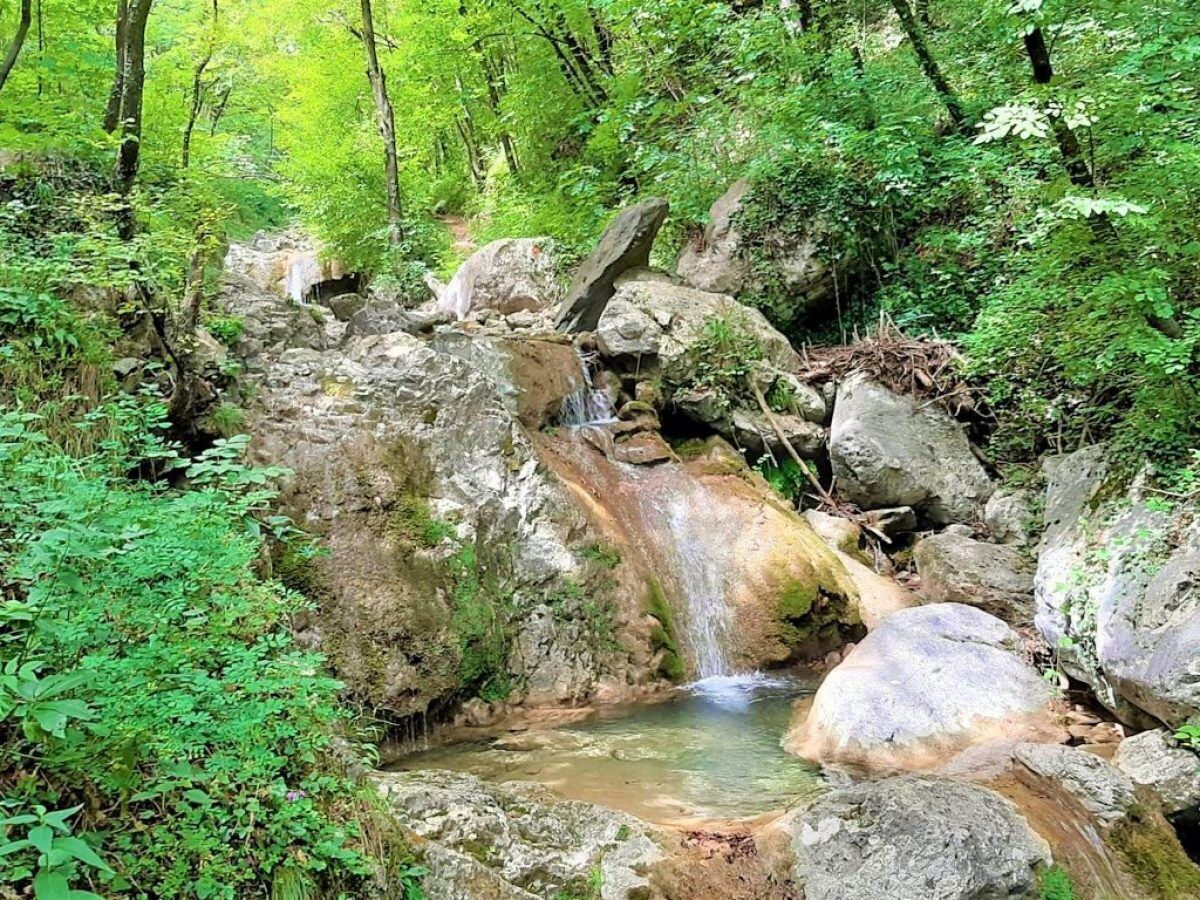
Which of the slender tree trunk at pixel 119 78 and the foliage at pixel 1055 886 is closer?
the foliage at pixel 1055 886

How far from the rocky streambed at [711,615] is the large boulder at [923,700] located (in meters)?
0.02

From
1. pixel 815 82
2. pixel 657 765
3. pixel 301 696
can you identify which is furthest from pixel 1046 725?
pixel 815 82

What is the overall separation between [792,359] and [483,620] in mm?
5810

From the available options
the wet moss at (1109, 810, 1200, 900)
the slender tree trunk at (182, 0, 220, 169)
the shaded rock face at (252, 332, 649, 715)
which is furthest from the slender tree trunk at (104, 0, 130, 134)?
the wet moss at (1109, 810, 1200, 900)

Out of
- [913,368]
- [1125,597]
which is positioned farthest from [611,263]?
[1125,597]

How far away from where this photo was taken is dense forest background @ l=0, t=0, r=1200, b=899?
225 centimetres

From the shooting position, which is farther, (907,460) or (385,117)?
(385,117)

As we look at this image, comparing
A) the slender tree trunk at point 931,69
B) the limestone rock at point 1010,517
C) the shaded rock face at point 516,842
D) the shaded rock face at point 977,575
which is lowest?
the shaded rock face at point 516,842

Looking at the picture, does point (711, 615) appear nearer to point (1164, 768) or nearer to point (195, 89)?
point (1164, 768)

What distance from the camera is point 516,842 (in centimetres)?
316

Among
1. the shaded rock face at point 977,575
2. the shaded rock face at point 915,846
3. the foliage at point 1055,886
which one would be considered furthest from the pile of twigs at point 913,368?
the foliage at point 1055,886

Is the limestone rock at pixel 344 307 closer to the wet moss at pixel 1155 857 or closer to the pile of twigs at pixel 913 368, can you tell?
the pile of twigs at pixel 913 368

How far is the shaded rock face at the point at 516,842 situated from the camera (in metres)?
2.82

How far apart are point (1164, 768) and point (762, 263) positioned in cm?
765
